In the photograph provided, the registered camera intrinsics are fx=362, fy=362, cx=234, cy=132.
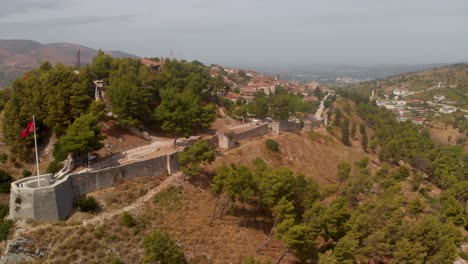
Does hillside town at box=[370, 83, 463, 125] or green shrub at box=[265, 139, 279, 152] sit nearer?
green shrub at box=[265, 139, 279, 152]

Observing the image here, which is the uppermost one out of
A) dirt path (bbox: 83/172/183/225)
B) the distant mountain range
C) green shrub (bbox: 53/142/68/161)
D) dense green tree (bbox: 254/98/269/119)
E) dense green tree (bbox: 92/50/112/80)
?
the distant mountain range

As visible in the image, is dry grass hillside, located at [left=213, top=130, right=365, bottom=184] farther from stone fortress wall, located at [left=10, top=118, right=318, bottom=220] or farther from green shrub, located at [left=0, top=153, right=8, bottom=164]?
green shrub, located at [left=0, top=153, right=8, bottom=164]

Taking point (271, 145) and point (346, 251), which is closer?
point (346, 251)

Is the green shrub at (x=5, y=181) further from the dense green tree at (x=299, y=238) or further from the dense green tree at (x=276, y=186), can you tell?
the dense green tree at (x=299, y=238)

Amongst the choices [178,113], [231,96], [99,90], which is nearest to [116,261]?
[178,113]

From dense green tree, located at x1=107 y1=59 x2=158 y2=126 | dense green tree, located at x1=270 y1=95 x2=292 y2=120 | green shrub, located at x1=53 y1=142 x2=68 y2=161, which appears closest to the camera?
green shrub, located at x1=53 y1=142 x2=68 y2=161

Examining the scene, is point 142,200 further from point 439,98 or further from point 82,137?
point 439,98

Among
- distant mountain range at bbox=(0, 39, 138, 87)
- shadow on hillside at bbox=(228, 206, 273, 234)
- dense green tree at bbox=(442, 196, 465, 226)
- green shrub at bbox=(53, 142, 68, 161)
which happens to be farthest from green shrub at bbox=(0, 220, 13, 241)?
distant mountain range at bbox=(0, 39, 138, 87)

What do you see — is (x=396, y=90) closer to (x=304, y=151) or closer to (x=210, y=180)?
(x=304, y=151)
